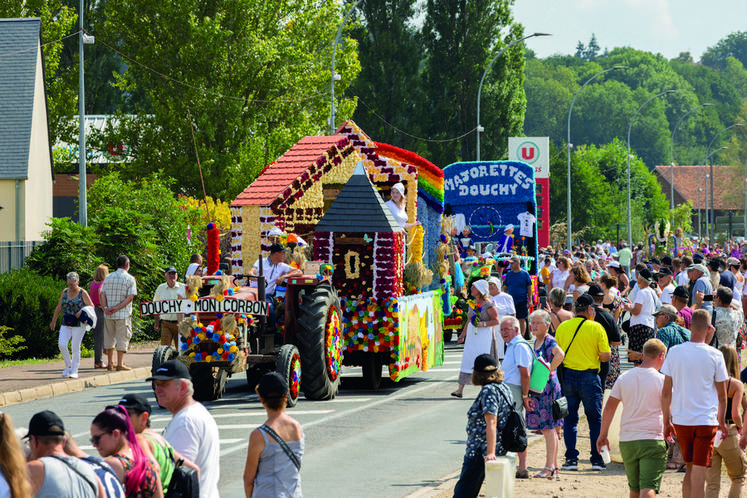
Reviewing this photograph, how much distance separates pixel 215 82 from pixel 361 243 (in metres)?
20.1

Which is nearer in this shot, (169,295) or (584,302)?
(584,302)

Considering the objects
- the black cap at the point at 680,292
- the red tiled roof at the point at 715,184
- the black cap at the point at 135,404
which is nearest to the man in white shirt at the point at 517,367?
the black cap at the point at 680,292

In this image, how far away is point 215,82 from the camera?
3409 centimetres

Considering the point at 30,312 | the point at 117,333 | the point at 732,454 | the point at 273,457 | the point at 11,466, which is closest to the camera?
the point at 11,466

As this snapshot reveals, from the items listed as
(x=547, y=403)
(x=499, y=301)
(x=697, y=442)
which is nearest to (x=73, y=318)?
(x=499, y=301)

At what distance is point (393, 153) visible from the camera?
17.7 meters

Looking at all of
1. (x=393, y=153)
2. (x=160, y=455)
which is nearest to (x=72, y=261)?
(x=393, y=153)

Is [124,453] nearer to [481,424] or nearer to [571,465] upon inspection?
[481,424]

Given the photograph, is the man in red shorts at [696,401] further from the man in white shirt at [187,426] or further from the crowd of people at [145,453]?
the man in white shirt at [187,426]

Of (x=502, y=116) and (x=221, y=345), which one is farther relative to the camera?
(x=502, y=116)

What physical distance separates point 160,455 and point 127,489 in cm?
43

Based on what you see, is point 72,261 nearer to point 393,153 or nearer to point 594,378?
point 393,153

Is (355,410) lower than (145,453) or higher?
lower

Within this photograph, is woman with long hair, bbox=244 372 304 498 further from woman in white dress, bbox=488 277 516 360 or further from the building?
the building
